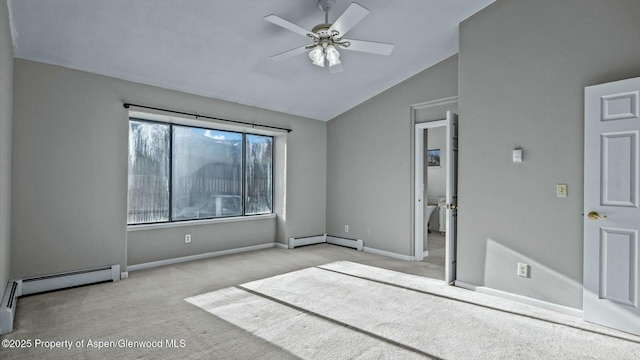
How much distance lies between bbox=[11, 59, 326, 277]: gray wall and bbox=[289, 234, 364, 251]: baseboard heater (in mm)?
1835

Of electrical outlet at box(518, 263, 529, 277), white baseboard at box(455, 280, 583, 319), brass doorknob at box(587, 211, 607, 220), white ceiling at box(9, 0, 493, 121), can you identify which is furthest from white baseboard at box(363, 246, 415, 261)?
white ceiling at box(9, 0, 493, 121)

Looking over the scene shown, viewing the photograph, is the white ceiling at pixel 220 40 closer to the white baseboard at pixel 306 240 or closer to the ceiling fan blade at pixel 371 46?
the ceiling fan blade at pixel 371 46

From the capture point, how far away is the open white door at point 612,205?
2568 mm

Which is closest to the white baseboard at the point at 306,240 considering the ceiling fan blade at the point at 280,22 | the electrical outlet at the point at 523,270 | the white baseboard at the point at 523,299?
the white baseboard at the point at 523,299

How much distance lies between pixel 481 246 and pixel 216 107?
13.0ft

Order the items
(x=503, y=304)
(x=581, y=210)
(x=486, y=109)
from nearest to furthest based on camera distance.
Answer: (x=581, y=210) < (x=503, y=304) < (x=486, y=109)

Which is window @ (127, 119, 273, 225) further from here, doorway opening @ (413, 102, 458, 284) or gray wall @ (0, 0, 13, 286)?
doorway opening @ (413, 102, 458, 284)

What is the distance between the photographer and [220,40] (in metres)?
3.59

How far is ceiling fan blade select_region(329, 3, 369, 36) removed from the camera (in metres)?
2.47

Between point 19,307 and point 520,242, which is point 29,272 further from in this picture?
point 520,242

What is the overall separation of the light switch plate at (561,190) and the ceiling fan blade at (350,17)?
2.35 metres

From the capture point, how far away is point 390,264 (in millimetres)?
4707

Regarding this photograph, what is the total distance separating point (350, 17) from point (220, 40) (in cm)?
168

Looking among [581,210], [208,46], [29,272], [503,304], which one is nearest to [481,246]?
[503,304]
